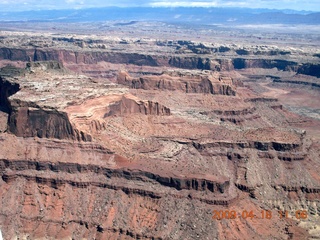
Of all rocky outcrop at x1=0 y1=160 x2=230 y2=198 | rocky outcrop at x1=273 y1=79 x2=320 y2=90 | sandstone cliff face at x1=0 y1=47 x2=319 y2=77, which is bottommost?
rocky outcrop at x1=273 y1=79 x2=320 y2=90

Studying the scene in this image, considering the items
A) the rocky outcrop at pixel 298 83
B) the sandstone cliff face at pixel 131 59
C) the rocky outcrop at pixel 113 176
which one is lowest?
the rocky outcrop at pixel 298 83

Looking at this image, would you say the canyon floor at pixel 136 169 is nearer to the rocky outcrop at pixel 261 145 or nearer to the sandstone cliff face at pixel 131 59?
the rocky outcrop at pixel 261 145

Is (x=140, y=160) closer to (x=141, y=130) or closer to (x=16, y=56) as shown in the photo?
(x=141, y=130)

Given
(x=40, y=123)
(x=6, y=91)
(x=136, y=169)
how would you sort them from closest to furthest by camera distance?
(x=136, y=169) < (x=40, y=123) < (x=6, y=91)

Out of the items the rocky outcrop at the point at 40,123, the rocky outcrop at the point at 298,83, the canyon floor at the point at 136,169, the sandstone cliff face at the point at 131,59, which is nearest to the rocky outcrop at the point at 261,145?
the canyon floor at the point at 136,169

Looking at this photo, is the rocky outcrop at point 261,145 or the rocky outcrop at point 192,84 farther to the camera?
the rocky outcrop at point 192,84

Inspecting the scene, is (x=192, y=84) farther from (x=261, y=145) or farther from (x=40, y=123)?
(x=40, y=123)

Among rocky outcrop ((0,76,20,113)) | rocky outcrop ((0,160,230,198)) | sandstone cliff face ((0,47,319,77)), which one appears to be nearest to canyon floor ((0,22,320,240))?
rocky outcrop ((0,160,230,198))

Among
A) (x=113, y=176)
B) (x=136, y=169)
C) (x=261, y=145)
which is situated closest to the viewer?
(x=136, y=169)

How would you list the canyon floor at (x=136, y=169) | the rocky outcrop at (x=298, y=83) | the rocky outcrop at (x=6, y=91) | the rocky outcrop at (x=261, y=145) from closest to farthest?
the canyon floor at (x=136, y=169) → the rocky outcrop at (x=261, y=145) → the rocky outcrop at (x=6, y=91) → the rocky outcrop at (x=298, y=83)

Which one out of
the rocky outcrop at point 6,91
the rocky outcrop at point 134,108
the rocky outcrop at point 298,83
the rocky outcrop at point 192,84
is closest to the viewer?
the rocky outcrop at point 134,108

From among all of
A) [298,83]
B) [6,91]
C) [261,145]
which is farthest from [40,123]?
[298,83]

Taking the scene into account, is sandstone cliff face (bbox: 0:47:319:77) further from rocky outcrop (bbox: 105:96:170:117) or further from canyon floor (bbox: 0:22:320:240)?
rocky outcrop (bbox: 105:96:170:117)
